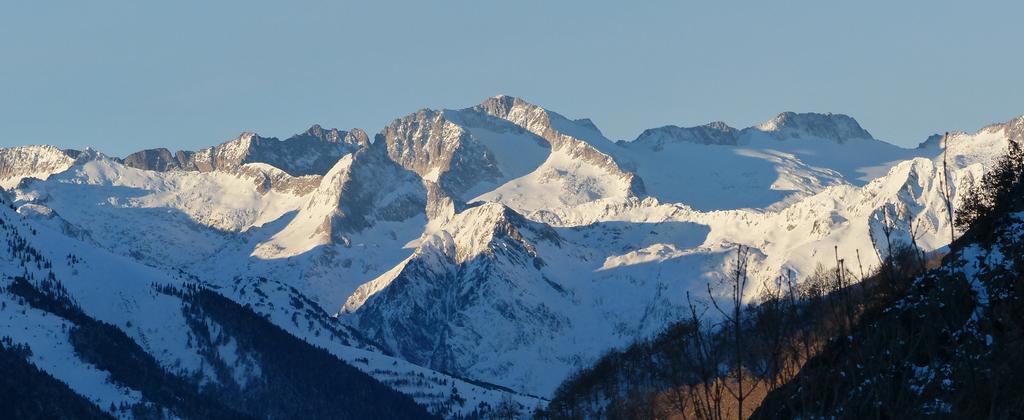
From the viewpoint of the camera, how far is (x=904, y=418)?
37.6 meters

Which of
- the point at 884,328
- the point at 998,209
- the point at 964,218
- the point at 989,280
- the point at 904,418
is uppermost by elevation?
the point at 964,218

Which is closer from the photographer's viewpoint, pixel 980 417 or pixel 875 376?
pixel 875 376

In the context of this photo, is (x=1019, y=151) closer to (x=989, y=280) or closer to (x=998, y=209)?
(x=998, y=209)

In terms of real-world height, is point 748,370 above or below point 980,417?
above

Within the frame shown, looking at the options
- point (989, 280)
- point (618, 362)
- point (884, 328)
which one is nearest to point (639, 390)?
point (618, 362)

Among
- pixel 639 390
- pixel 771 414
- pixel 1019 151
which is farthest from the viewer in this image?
pixel 639 390

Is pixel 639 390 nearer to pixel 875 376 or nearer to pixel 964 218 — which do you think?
pixel 964 218

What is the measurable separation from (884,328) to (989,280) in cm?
1069

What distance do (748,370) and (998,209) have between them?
58432mm

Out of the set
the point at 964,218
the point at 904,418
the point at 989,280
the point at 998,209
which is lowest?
the point at 904,418

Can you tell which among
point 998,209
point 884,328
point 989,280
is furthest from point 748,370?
point 884,328

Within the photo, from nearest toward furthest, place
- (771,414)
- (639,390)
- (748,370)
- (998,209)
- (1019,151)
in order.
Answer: (771,414) < (998,209) < (1019,151) < (748,370) < (639,390)

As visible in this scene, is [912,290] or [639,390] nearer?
[912,290]

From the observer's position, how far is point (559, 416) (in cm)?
14250
